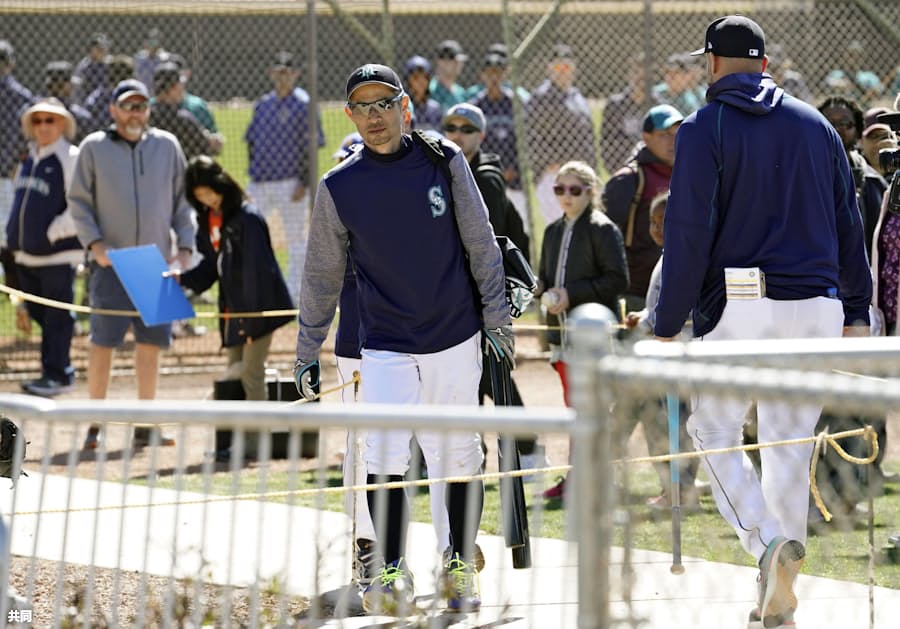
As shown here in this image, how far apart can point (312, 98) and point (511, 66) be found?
5.18 ft

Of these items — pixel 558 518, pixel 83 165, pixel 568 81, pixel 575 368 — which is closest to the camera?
pixel 575 368

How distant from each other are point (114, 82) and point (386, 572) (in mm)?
8641

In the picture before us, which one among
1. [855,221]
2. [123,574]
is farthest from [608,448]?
[123,574]

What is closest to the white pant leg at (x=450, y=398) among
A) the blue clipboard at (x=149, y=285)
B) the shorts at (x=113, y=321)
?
the blue clipboard at (x=149, y=285)

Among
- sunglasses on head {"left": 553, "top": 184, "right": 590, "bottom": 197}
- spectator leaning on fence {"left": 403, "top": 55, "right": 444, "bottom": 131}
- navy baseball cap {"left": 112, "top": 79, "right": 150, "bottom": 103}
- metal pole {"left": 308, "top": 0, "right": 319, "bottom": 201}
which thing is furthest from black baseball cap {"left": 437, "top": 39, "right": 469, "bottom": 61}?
sunglasses on head {"left": 553, "top": 184, "right": 590, "bottom": 197}

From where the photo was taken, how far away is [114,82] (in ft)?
43.2

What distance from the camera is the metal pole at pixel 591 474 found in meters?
3.07

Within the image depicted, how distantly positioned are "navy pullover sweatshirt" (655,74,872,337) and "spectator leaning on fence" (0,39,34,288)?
355 inches

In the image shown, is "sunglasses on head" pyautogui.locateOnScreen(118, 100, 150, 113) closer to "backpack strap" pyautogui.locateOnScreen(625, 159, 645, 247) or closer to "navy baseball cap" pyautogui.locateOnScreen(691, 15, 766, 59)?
"backpack strap" pyautogui.locateOnScreen(625, 159, 645, 247)

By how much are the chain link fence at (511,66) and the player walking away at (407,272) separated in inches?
254

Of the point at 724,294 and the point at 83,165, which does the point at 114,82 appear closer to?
the point at 83,165

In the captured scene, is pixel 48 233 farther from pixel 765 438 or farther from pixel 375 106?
pixel 765 438

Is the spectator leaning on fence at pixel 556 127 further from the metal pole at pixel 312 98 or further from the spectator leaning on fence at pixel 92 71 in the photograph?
the spectator leaning on fence at pixel 92 71

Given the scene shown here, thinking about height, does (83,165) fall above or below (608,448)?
above
